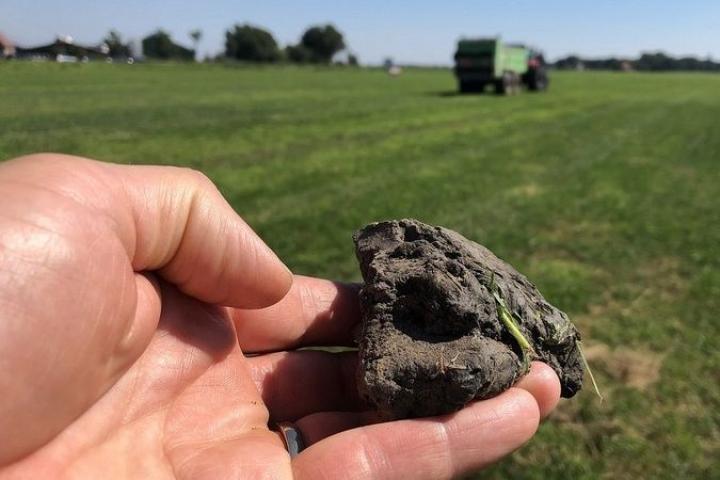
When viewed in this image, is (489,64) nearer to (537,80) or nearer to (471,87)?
(471,87)

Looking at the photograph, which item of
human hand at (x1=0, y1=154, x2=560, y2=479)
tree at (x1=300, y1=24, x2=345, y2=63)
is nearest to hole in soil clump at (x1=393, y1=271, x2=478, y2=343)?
human hand at (x1=0, y1=154, x2=560, y2=479)

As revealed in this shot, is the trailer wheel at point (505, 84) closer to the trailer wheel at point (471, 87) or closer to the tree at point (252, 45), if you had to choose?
the trailer wheel at point (471, 87)

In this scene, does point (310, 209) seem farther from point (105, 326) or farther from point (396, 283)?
point (105, 326)

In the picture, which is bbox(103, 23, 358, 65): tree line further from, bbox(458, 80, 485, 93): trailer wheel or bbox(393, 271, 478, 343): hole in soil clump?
bbox(393, 271, 478, 343): hole in soil clump

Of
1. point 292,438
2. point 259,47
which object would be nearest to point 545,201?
point 292,438

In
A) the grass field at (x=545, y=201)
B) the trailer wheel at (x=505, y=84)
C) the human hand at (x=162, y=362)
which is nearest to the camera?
the human hand at (x=162, y=362)

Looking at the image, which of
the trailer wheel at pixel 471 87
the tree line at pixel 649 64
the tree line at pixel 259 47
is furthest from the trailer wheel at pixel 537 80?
the tree line at pixel 649 64

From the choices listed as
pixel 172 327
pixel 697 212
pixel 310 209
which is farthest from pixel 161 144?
pixel 172 327
